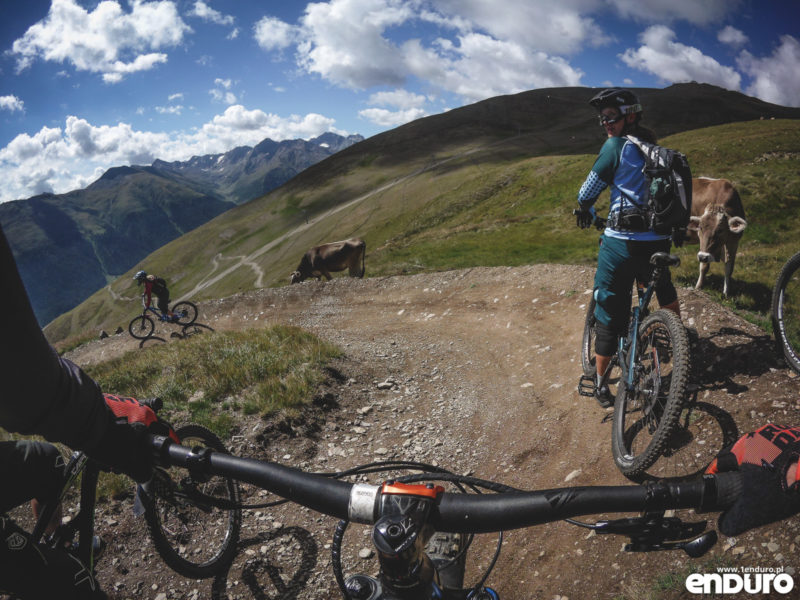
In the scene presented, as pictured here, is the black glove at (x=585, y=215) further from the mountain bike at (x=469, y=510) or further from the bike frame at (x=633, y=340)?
the mountain bike at (x=469, y=510)

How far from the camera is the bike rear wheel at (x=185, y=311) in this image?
1916 cm

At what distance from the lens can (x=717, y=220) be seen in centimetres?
1184

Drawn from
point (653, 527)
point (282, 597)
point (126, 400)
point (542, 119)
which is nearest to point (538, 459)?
point (282, 597)

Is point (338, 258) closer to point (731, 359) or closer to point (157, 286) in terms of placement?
point (157, 286)

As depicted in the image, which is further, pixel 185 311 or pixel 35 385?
pixel 185 311

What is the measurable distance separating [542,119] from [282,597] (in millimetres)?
150879

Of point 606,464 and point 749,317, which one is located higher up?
point 749,317

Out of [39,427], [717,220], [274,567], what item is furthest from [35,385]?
[717,220]

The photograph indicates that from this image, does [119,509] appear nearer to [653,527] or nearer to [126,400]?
[126,400]

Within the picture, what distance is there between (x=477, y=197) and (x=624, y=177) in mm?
52048

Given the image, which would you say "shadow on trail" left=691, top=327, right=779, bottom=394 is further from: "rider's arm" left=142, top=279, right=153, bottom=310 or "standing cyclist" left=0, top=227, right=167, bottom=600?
"rider's arm" left=142, top=279, right=153, bottom=310

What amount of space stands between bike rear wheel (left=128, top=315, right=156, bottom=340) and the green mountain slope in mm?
12503

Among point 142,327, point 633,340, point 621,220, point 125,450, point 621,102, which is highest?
point 621,102

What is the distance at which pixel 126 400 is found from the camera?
3092 mm
